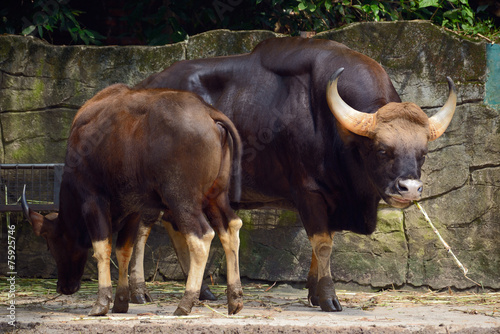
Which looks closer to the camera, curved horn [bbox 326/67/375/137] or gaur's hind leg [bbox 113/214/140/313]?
gaur's hind leg [bbox 113/214/140/313]

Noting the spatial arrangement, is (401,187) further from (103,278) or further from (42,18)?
(42,18)

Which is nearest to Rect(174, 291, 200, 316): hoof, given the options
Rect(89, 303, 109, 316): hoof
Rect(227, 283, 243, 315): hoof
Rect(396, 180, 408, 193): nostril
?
Rect(227, 283, 243, 315): hoof

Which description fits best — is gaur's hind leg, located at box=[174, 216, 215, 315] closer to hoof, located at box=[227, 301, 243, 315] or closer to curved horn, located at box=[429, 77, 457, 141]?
hoof, located at box=[227, 301, 243, 315]

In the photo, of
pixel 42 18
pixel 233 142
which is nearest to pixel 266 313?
pixel 233 142

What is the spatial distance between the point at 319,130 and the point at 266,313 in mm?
1523

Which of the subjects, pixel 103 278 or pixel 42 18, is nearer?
pixel 103 278

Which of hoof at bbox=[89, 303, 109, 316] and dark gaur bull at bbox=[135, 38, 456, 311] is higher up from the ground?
dark gaur bull at bbox=[135, 38, 456, 311]

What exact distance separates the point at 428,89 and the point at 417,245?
1484 millimetres

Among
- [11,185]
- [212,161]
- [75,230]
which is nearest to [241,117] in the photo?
[212,161]

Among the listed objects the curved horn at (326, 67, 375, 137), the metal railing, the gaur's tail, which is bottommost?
the metal railing

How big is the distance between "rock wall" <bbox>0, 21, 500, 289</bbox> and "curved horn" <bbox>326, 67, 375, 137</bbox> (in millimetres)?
1803

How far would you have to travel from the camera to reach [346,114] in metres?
5.64

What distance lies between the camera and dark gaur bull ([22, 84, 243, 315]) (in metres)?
5.11

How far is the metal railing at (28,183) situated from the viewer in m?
7.25
